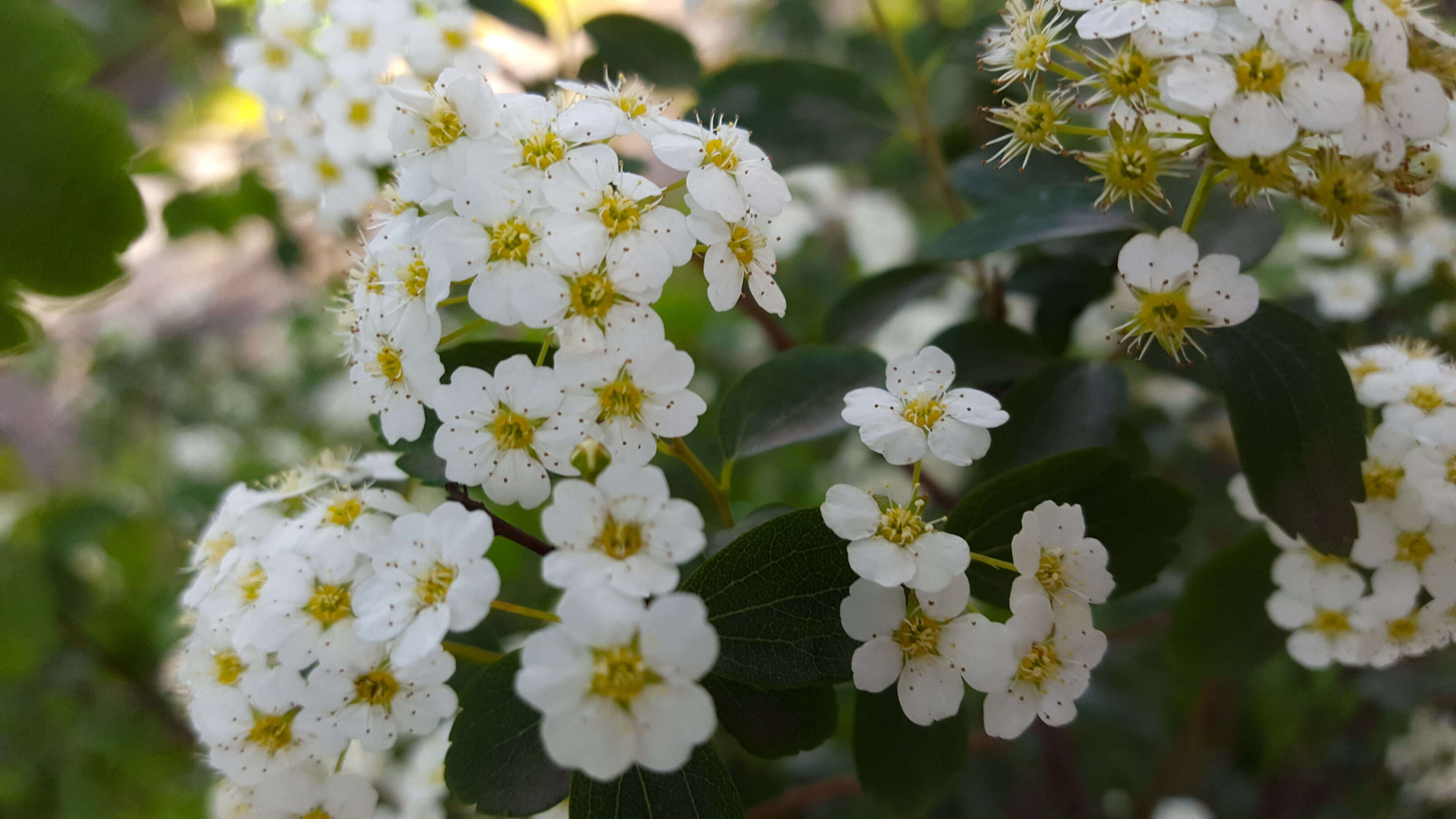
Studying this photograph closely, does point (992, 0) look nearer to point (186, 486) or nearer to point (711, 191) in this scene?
point (711, 191)

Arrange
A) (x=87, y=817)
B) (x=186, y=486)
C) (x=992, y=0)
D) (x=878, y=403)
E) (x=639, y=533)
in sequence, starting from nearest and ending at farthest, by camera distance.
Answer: (x=639, y=533) < (x=878, y=403) < (x=992, y=0) < (x=87, y=817) < (x=186, y=486)

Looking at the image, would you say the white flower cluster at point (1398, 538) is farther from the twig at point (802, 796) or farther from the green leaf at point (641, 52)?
the green leaf at point (641, 52)

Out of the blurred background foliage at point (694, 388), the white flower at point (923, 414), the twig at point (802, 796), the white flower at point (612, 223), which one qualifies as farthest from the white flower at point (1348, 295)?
the white flower at point (612, 223)

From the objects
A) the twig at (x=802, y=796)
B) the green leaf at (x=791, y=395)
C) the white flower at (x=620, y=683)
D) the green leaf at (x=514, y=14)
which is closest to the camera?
the white flower at (x=620, y=683)

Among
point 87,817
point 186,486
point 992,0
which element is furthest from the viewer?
point 186,486

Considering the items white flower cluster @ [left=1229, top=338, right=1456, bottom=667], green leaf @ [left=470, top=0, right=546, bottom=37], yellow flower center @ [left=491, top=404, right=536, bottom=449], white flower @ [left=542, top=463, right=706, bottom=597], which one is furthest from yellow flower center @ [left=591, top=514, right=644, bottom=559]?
green leaf @ [left=470, top=0, right=546, bottom=37]

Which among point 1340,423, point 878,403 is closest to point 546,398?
point 878,403

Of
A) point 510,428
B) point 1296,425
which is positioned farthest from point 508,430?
point 1296,425
